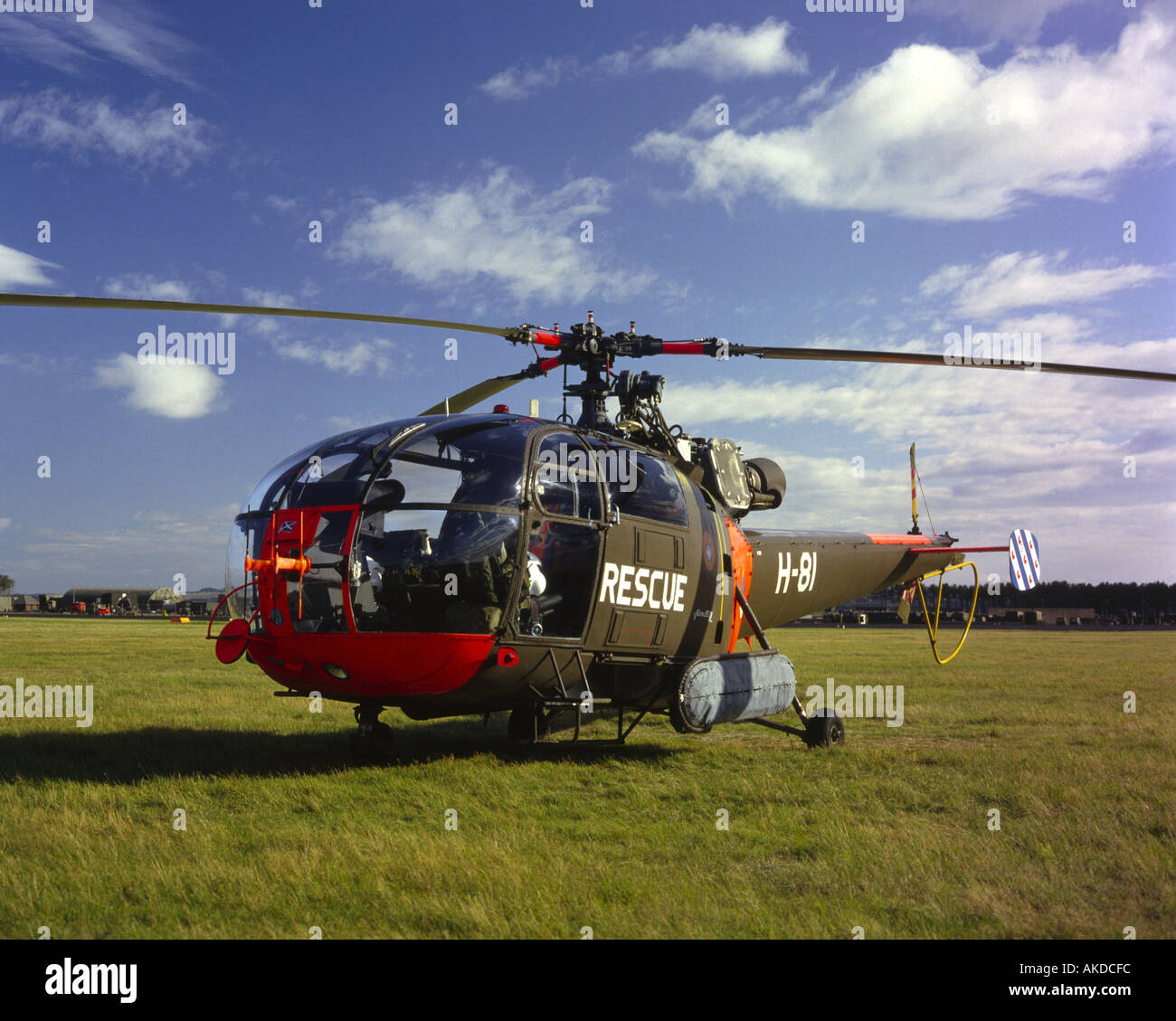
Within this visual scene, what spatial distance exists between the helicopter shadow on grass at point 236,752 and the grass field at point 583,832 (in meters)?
0.07

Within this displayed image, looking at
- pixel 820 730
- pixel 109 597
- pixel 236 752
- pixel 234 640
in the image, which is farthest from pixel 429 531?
pixel 109 597

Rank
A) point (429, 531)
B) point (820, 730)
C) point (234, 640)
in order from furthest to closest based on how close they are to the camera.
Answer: point (820, 730) < point (234, 640) < point (429, 531)

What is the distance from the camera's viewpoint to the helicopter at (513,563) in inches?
344

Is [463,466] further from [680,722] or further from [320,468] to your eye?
[680,722]

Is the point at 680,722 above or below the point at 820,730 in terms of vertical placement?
above

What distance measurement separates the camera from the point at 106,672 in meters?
23.5

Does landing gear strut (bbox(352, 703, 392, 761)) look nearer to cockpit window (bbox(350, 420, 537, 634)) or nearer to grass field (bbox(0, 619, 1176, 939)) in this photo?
grass field (bbox(0, 619, 1176, 939))

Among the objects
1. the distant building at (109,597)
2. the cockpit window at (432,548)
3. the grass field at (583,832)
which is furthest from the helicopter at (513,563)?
the distant building at (109,597)

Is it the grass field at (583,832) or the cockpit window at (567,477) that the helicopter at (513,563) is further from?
the grass field at (583,832)

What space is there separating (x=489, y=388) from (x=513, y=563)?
4463mm

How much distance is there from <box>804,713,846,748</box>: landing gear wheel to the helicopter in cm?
3

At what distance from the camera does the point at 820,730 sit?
12.6m
